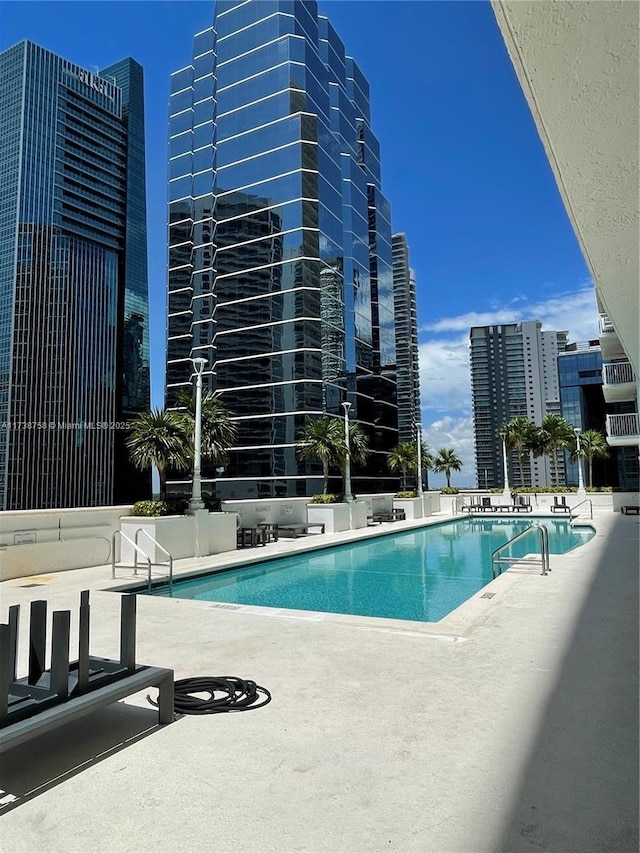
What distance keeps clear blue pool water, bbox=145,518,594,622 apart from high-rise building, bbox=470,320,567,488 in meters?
95.7

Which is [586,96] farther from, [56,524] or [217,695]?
[56,524]

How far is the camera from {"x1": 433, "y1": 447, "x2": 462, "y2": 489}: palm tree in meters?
46.2

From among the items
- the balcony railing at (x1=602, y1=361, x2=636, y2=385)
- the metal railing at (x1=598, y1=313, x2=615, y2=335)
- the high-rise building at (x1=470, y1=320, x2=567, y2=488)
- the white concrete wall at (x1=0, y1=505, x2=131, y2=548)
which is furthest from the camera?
the high-rise building at (x1=470, y1=320, x2=567, y2=488)

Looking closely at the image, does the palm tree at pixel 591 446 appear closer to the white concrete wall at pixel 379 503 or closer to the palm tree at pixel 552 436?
the palm tree at pixel 552 436

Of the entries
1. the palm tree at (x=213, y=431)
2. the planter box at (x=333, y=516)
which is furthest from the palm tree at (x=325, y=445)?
the palm tree at (x=213, y=431)

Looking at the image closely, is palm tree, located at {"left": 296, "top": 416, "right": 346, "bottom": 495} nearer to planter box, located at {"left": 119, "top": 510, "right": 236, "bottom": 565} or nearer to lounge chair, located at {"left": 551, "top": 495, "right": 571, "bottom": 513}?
planter box, located at {"left": 119, "top": 510, "right": 236, "bottom": 565}

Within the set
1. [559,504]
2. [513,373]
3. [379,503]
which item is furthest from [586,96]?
[513,373]

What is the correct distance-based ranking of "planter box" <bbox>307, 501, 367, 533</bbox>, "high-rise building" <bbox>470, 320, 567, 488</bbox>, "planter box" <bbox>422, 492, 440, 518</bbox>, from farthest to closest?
"high-rise building" <bbox>470, 320, 567, 488</bbox>, "planter box" <bbox>422, 492, 440, 518</bbox>, "planter box" <bbox>307, 501, 367, 533</bbox>

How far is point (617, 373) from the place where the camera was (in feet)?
77.9

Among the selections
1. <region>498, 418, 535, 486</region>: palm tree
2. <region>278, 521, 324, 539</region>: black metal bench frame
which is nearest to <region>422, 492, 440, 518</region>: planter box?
<region>498, 418, 535, 486</region>: palm tree

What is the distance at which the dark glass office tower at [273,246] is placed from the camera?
155 feet

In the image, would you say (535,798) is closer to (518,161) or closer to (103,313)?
(518,161)

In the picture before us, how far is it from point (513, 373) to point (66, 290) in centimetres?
8333

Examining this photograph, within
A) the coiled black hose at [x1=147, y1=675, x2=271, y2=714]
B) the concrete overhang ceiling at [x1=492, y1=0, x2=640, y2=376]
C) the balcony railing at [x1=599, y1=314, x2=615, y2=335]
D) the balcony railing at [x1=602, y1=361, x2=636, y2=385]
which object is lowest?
the coiled black hose at [x1=147, y1=675, x2=271, y2=714]
